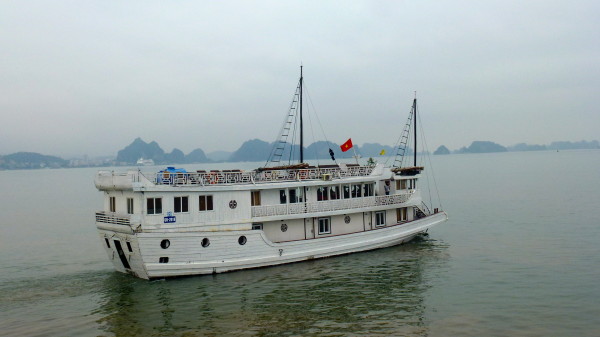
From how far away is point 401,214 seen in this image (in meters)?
32.5

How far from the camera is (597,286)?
22703 millimetres

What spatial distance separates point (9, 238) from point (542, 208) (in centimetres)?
4950

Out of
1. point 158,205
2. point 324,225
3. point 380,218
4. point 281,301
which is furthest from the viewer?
point 380,218

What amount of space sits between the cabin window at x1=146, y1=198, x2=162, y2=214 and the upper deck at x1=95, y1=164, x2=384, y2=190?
27.8 inches

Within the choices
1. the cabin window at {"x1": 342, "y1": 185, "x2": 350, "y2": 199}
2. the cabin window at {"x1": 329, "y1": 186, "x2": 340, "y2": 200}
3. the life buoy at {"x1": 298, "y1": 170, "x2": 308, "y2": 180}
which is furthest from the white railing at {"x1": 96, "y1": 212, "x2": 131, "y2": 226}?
the cabin window at {"x1": 342, "y1": 185, "x2": 350, "y2": 199}

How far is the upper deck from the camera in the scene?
2358 centimetres

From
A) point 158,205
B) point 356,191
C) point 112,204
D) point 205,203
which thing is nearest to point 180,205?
point 158,205

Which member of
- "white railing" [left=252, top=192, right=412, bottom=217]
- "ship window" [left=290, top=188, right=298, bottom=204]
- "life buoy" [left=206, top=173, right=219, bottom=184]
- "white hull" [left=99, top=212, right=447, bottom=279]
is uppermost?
"life buoy" [left=206, top=173, right=219, bottom=184]

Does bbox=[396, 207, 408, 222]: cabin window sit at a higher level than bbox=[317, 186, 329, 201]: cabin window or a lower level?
lower

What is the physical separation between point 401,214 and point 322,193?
6.33 metres

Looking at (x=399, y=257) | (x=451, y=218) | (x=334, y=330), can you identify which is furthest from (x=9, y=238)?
(x=451, y=218)

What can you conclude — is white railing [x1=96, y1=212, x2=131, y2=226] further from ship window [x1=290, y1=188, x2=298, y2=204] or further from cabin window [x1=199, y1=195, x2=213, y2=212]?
ship window [x1=290, y1=188, x2=298, y2=204]

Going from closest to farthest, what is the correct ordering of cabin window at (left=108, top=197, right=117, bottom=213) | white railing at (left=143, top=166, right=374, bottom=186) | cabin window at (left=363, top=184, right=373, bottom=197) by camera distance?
white railing at (left=143, top=166, right=374, bottom=186) < cabin window at (left=108, top=197, right=117, bottom=213) < cabin window at (left=363, top=184, right=373, bottom=197)

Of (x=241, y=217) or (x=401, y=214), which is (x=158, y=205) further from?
(x=401, y=214)
